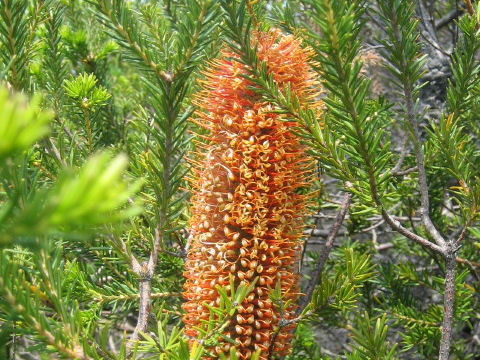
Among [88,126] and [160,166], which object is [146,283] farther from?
[88,126]

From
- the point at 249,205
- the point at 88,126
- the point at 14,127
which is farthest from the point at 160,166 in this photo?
the point at 14,127

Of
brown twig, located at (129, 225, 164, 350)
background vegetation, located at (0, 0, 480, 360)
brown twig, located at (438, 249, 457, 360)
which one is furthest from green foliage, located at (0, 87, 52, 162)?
brown twig, located at (438, 249, 457, 360)

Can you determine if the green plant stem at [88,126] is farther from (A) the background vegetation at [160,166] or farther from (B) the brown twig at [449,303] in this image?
(B) the brown twig at [449,303]

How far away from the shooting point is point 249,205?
84 cm

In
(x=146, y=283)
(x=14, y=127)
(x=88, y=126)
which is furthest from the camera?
(x=88, y=126)

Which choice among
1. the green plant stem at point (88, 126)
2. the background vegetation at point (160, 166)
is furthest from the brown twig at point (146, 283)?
the green plant stem at point (88, 126)

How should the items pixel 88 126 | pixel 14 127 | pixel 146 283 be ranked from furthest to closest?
pixel 88 126, pixel 146 283, pixel 14 127

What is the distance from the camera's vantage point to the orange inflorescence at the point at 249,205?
2.74 feet

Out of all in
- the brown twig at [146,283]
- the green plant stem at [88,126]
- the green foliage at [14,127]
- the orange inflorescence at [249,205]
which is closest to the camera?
the green foliage at [14,127]

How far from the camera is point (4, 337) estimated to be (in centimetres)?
46

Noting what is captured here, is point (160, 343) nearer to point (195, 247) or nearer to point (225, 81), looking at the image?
point (195, 247)

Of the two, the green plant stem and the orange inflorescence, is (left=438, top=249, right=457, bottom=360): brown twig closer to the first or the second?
the orange inflorescence

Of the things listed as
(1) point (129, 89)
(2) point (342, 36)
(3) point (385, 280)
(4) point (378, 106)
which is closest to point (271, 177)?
(2) point (342, 36)

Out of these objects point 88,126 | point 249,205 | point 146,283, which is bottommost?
point 146,283
